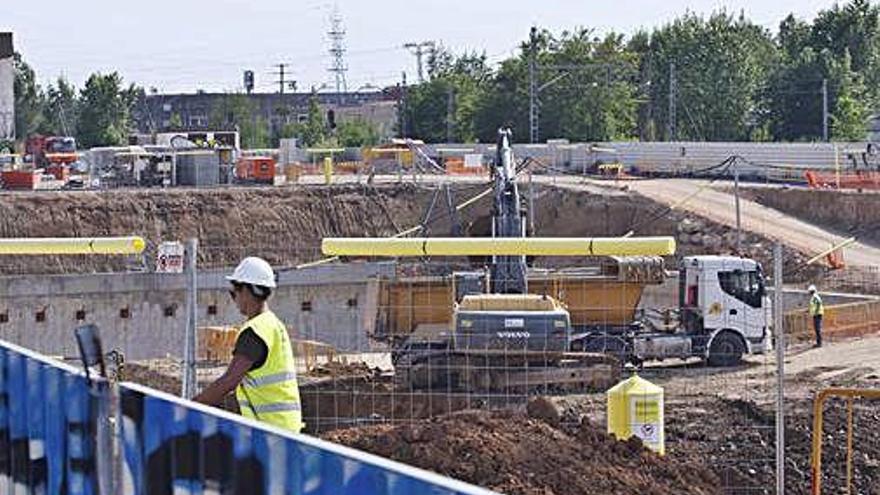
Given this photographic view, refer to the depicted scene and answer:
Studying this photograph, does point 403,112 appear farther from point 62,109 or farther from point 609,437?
point 609,437

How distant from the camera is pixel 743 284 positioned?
3148 cm

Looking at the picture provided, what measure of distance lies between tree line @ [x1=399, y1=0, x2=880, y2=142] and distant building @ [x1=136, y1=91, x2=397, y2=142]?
3187cm

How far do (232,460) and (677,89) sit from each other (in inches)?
3612

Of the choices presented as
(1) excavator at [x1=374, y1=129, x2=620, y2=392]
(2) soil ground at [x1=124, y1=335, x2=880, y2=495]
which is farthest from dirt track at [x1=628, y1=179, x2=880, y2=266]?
(1) excavator at [x1=374, y1=129, x2=620, y2=392]

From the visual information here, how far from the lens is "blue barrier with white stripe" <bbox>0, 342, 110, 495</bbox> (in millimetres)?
7750

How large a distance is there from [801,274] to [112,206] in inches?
857

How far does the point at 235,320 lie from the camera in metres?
37.7

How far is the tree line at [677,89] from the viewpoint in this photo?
90562 millimetres

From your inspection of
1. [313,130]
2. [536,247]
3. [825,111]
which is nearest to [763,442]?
[536,247]

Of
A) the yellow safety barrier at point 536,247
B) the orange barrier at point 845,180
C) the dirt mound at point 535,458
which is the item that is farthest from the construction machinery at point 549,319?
the orange barrier at point 845,180

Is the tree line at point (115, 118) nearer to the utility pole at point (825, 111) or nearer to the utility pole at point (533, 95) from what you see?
the utility pole at point (533, 95)

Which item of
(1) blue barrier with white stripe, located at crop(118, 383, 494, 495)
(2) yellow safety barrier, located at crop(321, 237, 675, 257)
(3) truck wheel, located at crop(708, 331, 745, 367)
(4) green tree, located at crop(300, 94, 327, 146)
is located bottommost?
(3) truck wheel, located at crop(708, 331, 745, 367)

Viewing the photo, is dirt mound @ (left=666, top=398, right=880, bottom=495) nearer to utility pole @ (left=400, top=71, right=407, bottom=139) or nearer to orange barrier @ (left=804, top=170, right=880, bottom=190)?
orange barrier @ (left=804, top=170, right=880, bottom=190)

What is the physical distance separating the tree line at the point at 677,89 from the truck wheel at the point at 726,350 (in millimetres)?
51857
